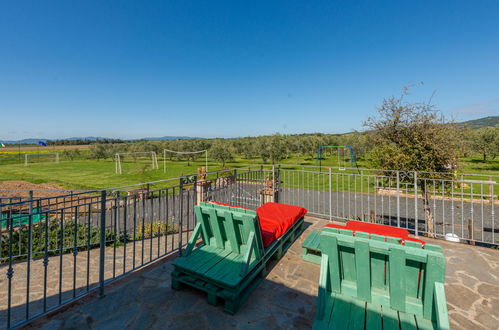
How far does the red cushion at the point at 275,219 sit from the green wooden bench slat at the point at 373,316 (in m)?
1.55

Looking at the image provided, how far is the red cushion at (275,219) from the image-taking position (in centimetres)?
353

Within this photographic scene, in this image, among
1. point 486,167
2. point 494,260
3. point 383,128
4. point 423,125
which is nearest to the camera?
point 494,260

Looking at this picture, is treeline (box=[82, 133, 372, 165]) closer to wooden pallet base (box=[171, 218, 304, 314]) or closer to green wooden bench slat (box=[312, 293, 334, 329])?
wooden pallet base (box=[171, 218, 304, 314])

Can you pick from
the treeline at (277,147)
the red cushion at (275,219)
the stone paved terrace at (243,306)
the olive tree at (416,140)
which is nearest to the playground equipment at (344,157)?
the treeline at (277,147)

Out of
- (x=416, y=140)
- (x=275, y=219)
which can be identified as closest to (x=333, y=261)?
(x=275, y=219)

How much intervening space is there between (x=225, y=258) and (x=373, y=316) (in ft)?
5.82

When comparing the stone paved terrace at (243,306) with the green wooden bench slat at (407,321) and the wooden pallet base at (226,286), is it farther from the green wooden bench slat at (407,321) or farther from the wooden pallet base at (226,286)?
the green wooden bench slat at (407,321)

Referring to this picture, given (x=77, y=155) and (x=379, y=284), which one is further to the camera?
(x=77, y=155)

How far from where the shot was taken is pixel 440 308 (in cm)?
162

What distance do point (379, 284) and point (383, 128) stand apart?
630 centimetres

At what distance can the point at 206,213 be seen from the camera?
3.17 metres

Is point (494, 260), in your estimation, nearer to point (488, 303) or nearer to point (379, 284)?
point (488, 303)

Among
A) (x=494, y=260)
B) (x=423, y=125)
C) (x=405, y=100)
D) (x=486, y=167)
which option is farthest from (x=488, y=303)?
(x=486, y=167)

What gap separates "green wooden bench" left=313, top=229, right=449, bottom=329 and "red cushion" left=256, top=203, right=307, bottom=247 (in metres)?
1.39
